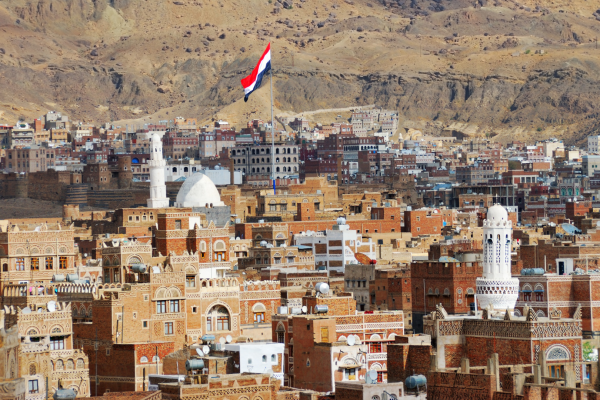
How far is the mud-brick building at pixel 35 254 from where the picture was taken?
83750 mm

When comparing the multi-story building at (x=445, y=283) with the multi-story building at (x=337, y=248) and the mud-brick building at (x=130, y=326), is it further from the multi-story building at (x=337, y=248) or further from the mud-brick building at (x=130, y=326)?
the multi-story building at (x=337, y=248)

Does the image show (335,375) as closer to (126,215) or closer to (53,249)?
(53,249)

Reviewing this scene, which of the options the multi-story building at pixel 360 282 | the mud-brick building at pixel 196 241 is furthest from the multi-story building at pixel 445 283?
the mud-brick building at pixel 196 241

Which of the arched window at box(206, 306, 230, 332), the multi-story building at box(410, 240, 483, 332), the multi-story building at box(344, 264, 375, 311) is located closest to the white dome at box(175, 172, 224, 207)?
the multi-story building at box(344, 264, 375, 311)

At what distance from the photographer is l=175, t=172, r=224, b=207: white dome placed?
111 meters

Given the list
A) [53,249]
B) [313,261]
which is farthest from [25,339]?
[313,261]

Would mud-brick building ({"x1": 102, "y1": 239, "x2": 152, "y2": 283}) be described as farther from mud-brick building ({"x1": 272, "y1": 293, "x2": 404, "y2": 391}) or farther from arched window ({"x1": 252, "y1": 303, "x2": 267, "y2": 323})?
mud-brick building ({"x1": 272, "y1": 293, "x2": 404, "y2": 391})

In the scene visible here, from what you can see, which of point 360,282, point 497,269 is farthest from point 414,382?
point 360,282

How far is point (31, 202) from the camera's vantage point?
199m

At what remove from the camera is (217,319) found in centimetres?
7188

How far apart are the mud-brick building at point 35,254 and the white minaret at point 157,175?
30.7 meters

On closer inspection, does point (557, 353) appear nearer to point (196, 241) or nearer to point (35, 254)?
point (196, 241)

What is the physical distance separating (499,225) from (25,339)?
17857mm

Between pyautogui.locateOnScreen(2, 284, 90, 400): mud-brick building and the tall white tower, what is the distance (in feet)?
47.6
